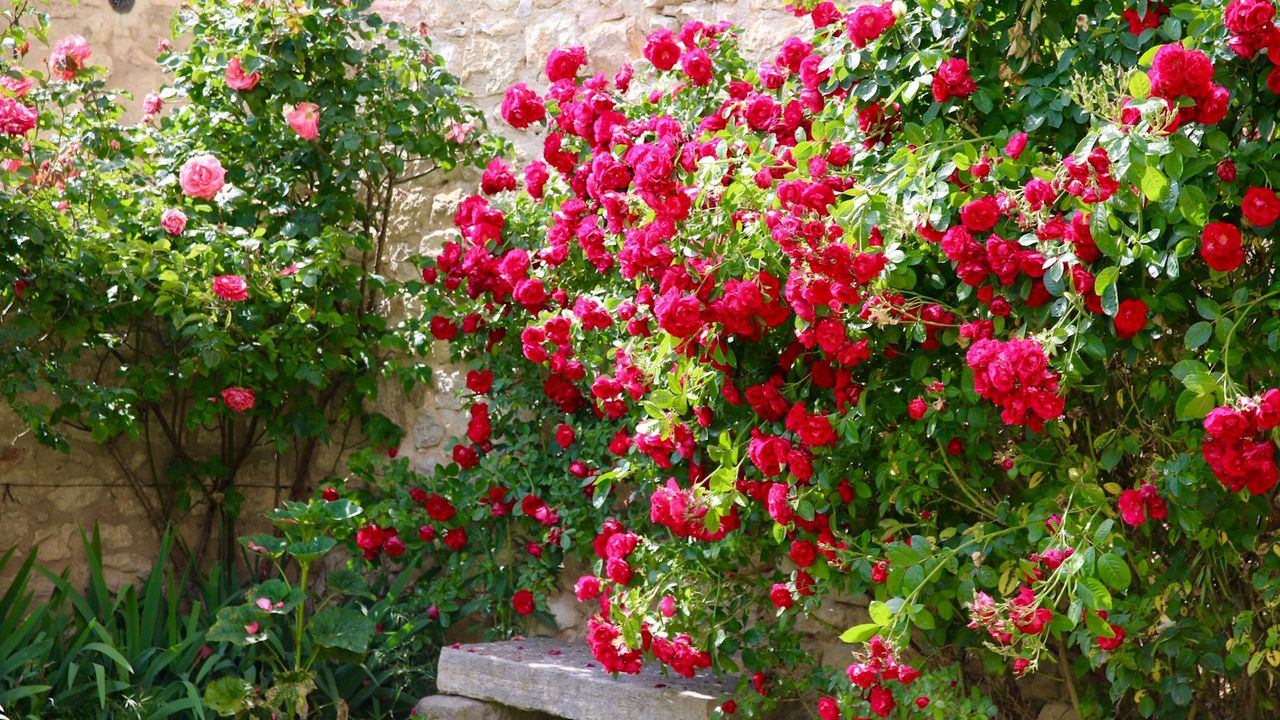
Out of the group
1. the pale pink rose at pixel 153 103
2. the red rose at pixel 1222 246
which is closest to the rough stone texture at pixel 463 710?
the pale pink rose at pixel 153 103

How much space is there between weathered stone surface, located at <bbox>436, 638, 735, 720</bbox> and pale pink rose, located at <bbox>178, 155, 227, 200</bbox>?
1.61m

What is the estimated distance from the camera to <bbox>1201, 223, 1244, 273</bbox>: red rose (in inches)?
77.7

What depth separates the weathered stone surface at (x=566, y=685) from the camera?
3.13 m

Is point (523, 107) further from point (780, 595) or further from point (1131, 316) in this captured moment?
point (1131, 316)

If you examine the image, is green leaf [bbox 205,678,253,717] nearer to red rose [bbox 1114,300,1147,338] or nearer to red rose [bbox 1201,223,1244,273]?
red rose [bbox 1114,300,1147,338]

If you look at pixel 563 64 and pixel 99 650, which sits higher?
pixel 563 64

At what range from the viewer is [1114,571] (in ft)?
6.89

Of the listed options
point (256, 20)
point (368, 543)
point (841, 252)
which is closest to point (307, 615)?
point (368, 543)

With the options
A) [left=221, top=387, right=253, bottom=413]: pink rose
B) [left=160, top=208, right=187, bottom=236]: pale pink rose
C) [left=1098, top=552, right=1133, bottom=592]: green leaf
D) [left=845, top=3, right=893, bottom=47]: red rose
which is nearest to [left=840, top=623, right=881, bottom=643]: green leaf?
[left=1098, top=552, right=1133, bottom=592]: green leaf

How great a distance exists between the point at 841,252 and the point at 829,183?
0.22 m

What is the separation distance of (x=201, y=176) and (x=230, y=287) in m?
0.40

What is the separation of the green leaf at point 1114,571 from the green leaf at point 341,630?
7.17 feet

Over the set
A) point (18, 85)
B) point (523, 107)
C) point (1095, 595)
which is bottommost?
point (1095, 595)

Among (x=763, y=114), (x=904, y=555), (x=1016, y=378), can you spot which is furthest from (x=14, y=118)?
(x=1016, y=378)
